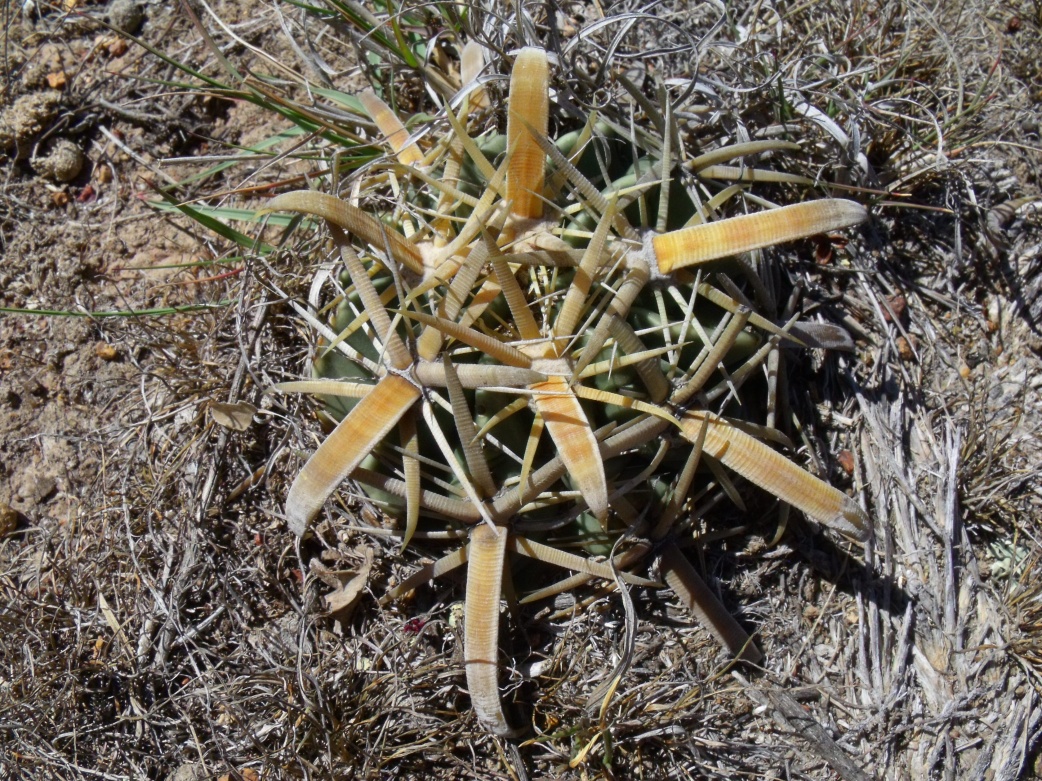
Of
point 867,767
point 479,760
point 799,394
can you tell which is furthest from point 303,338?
point 867,767

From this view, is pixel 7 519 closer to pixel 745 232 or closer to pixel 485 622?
pixel 485 622

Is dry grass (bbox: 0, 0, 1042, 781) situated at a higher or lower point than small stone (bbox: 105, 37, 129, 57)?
lower

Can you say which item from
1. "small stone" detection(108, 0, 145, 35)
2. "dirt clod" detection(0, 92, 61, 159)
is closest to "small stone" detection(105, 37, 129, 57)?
"small stone" detection(108, 0, 145, 35)

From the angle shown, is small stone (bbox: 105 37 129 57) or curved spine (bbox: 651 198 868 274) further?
small stone (bbox: 105 37 129 57)

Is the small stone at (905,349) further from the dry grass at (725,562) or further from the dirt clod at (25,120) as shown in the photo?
the dirt clod at (25,120)

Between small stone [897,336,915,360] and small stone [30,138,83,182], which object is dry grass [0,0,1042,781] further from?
small stone [30,138,83,182]

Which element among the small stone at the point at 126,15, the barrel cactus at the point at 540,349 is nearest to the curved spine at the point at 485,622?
the barrel cactus at the point at 540,349
